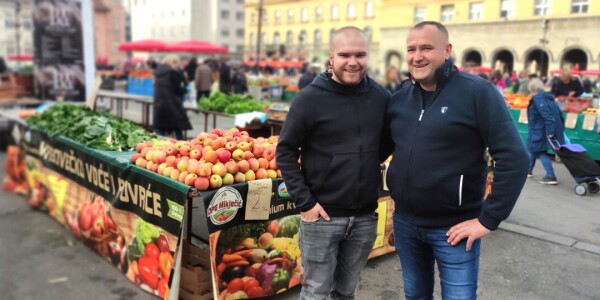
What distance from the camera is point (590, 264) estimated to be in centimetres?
460

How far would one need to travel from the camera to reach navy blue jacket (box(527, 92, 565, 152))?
7609 mm

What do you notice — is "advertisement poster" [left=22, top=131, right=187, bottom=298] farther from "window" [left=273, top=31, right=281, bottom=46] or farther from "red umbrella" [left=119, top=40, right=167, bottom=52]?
"window" [left=273, top=31, right=281, bottom=46]

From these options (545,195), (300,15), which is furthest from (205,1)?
(545,195)

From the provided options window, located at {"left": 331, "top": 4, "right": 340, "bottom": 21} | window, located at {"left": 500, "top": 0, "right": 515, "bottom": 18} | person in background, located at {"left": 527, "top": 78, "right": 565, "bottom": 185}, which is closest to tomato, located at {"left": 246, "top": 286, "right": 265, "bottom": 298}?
person in background, located at {"left": 527, "top": 78, "right": 565, "bottom": 185}

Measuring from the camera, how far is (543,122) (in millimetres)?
7875

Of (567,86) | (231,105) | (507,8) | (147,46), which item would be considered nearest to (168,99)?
(231,105)

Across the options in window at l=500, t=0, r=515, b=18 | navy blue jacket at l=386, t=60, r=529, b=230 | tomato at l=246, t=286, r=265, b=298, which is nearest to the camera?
A: navy blue jacket at l=386, t=60, r=529, b=230

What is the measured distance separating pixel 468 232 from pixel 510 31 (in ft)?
137

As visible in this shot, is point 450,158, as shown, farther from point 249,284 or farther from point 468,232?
point 249,284

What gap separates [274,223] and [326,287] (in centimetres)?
128

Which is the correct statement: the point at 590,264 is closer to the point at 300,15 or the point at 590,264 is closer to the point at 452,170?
the point at 452,170

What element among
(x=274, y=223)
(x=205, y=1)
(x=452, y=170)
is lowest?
(x=274, y=223)

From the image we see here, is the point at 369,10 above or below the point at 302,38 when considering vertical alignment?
above

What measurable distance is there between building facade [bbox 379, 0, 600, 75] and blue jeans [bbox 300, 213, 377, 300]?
30.4 meters
